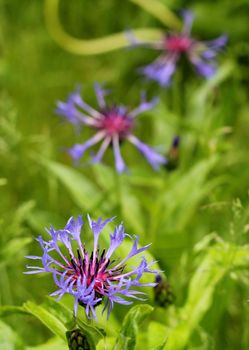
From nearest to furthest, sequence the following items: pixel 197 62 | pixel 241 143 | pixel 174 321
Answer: pixel 174 321, pixel 197 62, pixel 241 143

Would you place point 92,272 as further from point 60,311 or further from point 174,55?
point 174,55

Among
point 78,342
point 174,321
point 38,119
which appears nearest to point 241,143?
point 38,119

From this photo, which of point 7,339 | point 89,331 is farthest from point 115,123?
point 89,331

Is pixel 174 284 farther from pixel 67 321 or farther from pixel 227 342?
pixel 67 321

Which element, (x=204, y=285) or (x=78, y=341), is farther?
(x=204, y=285)

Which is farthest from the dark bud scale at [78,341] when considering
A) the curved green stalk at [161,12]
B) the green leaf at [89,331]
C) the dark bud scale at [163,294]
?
the curved green stalk at [161,12]

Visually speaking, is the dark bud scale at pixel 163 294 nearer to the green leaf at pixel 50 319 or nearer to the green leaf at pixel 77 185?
the green leaf at pixel 50 319
